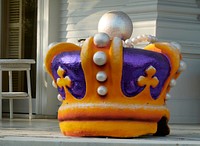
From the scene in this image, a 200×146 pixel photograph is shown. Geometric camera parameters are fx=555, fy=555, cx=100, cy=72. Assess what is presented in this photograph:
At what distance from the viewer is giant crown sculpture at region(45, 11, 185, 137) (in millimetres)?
3141

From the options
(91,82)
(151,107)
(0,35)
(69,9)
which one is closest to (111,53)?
(91,82)

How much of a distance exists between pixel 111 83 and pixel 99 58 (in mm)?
186

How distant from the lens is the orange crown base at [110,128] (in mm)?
3201

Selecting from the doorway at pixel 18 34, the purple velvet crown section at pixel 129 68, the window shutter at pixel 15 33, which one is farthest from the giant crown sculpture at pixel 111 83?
the window shutter at pixel 15 33

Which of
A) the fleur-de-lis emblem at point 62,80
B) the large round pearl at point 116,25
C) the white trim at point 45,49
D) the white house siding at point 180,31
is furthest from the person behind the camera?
the white trim at point 45,49

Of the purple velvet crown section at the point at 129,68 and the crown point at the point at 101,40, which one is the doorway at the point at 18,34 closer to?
the purple velvet crown section at the point at 129,68

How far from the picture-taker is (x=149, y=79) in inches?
128

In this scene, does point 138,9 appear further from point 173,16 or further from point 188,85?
point 188,85

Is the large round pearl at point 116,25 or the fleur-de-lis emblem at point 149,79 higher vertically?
the large round pearl at point 116,25

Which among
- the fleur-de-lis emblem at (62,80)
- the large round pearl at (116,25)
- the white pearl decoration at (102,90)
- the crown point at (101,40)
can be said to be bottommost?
the white pearl decoration at (102,90)

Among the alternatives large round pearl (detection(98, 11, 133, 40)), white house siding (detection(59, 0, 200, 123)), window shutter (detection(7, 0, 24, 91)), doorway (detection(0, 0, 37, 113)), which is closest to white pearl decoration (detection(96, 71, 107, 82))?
large round pearl (detection(98, 11, 133, 40))

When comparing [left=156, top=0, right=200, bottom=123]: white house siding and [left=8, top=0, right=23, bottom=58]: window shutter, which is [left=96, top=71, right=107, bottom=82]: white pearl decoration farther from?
[left=8, top=0, right=23, bottom=58]: window shutter

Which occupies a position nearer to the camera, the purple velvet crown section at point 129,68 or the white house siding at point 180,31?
the purple velvet crown section at point 129,68

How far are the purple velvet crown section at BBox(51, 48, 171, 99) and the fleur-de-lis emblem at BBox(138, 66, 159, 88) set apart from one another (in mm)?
19
